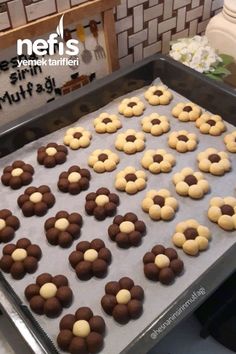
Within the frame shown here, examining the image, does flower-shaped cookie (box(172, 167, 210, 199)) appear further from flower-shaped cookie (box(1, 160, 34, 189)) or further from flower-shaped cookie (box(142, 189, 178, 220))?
flower-shaped cookie (box(1, 160, 34, 189))

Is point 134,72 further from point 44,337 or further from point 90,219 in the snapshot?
point 44,337

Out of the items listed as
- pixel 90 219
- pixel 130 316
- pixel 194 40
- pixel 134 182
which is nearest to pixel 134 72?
pixel 194 40

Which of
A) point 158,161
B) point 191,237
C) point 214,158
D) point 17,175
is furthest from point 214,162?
point 17,175

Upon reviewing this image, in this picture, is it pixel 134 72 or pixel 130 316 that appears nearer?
pixel 130 316

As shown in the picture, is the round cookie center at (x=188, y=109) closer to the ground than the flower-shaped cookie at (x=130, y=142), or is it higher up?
higher up

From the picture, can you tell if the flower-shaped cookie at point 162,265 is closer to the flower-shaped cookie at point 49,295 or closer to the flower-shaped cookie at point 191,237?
the flower-shaped cookie at point 191,237

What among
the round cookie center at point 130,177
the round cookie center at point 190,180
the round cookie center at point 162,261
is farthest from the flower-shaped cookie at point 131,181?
the round cookie center at point 162,261

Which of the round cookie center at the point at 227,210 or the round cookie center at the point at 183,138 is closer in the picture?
the round cookie center at the point at 227,210
